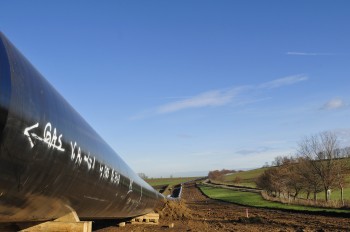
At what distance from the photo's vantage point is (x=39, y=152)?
414 centimetres

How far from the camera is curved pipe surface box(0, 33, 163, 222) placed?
3639 mm

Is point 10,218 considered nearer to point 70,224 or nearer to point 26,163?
point 26,163

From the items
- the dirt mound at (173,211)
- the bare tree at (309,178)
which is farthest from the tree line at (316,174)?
the dirt mound at (173,211)

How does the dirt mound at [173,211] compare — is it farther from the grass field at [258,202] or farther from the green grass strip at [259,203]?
the grass field at [258,202]

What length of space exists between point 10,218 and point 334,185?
157ft

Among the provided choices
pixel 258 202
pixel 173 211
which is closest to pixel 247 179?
pixel 258 202

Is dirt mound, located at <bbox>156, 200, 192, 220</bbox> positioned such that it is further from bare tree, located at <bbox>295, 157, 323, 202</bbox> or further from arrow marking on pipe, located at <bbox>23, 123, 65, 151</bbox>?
bare tree, located at <bbox>295, 157, 323, 202</bbox>

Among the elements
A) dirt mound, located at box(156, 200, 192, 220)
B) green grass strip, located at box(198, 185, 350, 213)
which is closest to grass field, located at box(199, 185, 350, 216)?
green grass strip, located at box(198, 185, 350, 213)

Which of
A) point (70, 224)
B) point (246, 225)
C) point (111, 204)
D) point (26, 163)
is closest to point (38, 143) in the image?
point (26, 163)

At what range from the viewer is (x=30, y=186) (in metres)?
4.25

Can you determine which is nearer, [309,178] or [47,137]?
[47,137]

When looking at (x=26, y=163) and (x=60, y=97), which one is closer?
(x=26, y=163)

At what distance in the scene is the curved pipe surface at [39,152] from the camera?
364 centimetres

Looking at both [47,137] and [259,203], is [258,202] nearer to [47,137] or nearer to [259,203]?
[259,203]
